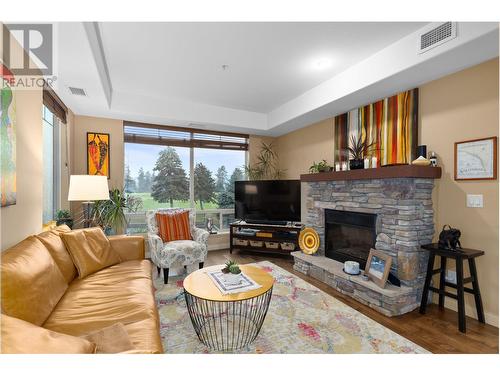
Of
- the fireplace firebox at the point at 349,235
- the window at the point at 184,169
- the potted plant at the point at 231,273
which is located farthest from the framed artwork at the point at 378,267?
the window at the point at 184,169

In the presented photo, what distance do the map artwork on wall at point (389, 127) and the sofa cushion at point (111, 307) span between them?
310 centimetres

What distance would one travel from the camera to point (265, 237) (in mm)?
A: 4379

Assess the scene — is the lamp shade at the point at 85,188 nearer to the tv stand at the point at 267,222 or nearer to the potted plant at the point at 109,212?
the potted plant at the point at 109,212

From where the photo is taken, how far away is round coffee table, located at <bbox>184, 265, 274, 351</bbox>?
6.02ft

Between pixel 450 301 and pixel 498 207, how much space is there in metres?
1.09

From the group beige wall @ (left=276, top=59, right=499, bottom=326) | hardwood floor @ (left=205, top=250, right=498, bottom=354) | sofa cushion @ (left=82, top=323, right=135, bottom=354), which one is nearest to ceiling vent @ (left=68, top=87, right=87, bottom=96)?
sofa cushion @ (left=82, top=323, right=135, bottom=354)

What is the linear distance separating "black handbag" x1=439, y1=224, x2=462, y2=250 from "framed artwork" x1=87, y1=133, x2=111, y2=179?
4.71 meters

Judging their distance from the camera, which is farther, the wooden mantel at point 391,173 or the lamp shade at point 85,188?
the lamp shade at point 85,188

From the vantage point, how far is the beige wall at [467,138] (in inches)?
87.6

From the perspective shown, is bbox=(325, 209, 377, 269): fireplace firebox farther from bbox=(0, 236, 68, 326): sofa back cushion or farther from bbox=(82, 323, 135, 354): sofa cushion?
bbox=(0, 236, 68, 326): sofa back cushion

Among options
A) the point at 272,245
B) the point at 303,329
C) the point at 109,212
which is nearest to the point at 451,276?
the point at 303,329

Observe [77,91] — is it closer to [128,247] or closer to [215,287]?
[128,247]
